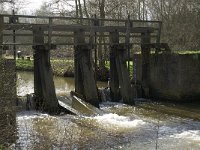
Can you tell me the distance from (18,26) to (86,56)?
11.2ft

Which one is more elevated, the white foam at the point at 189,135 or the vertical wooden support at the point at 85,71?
the vertical wooden support at the point at 85,71

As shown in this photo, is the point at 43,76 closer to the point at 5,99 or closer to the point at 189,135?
the point at 189,135

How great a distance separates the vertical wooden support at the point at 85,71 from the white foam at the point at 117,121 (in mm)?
2167

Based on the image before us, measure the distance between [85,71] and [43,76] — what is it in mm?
1944

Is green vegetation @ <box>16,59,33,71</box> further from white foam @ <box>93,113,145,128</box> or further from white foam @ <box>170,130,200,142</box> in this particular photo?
white foam @ <box>170,130,200,142</box>

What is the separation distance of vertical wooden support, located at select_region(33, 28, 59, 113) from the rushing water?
1.95ft

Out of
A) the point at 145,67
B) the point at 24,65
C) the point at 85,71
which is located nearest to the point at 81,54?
the point at 85,71

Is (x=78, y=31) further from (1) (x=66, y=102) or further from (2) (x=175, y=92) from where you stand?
(2) (x=175, y=92)

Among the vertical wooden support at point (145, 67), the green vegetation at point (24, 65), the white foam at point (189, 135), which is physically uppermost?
the vertical wooden support at point (145, 67)

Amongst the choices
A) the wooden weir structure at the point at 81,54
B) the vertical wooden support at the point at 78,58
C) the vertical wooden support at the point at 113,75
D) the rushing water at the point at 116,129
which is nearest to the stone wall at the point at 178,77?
the wooden weir structure at the point at 81,54

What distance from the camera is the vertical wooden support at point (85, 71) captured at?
1717 cm

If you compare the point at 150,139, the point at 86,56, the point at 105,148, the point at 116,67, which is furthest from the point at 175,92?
the point at 105,148

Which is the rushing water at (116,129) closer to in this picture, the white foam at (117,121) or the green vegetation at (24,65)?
the white foam at (117,121)

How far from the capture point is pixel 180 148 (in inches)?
421
